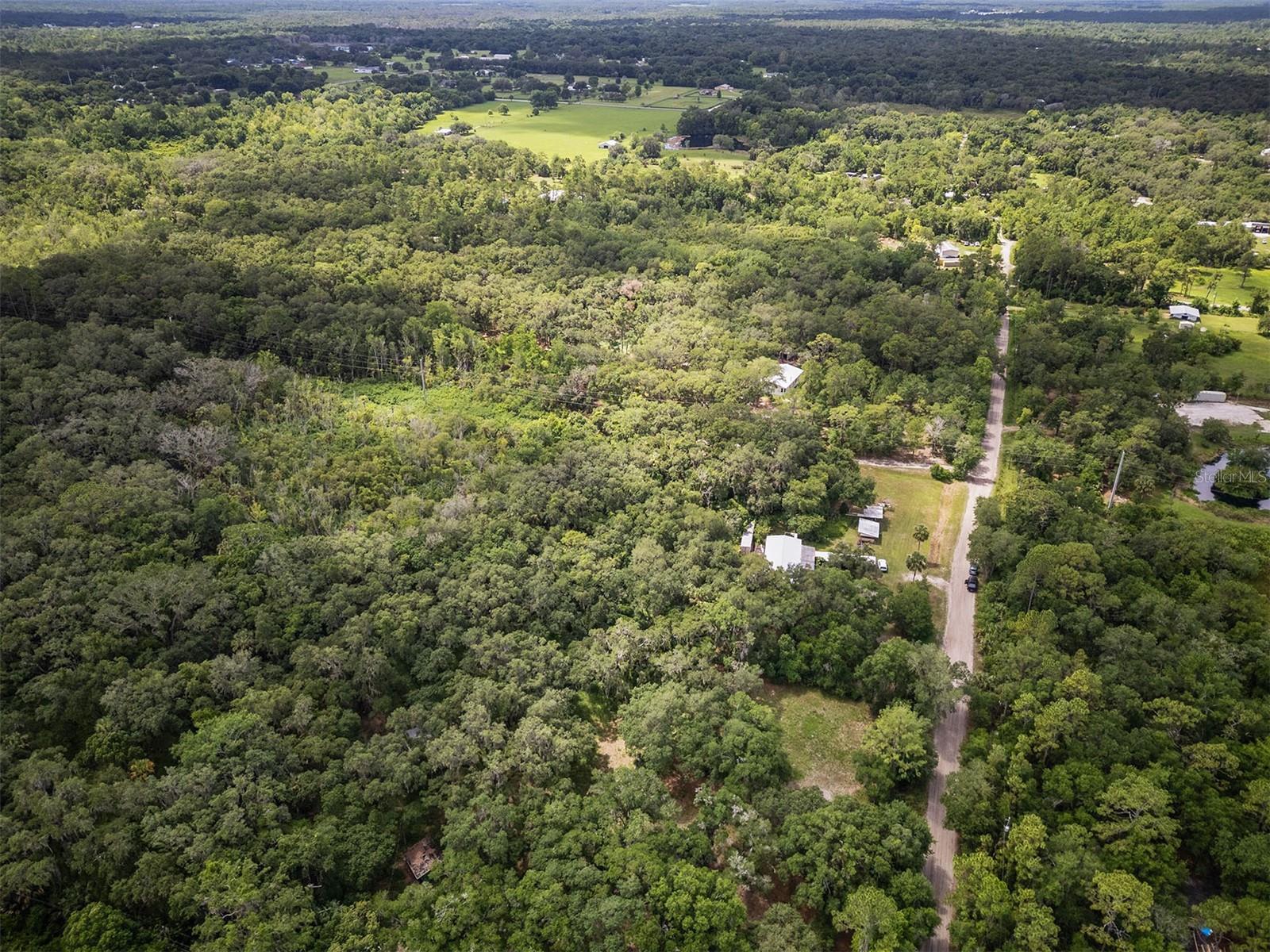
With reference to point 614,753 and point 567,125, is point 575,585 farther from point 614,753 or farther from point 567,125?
point 567,125

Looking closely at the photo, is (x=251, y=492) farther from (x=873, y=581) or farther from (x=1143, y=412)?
(x=1143, y=412)

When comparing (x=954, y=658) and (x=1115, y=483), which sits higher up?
(x=1115, y=483)

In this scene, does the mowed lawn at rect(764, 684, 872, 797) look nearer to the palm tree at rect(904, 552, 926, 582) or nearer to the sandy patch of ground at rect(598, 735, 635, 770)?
the sandy patch of ground at rect(598, 735, 635, 770)

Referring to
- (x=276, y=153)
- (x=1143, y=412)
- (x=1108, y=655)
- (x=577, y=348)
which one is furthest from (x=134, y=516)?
(x=276, y=153)

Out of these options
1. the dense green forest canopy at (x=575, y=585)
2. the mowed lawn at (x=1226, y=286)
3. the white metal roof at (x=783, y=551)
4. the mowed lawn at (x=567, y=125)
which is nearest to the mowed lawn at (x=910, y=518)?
the dense green forest canopy at (x=575, y=585)

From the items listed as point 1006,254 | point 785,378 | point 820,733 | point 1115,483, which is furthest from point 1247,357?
point 820,733

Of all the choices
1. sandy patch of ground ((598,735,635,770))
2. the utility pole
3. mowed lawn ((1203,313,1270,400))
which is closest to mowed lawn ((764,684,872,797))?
sandy patch of ground ((598,735,635,770))

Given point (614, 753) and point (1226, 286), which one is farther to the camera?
point (1226, 286)

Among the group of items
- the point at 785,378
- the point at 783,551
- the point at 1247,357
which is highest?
the point at 785,378
